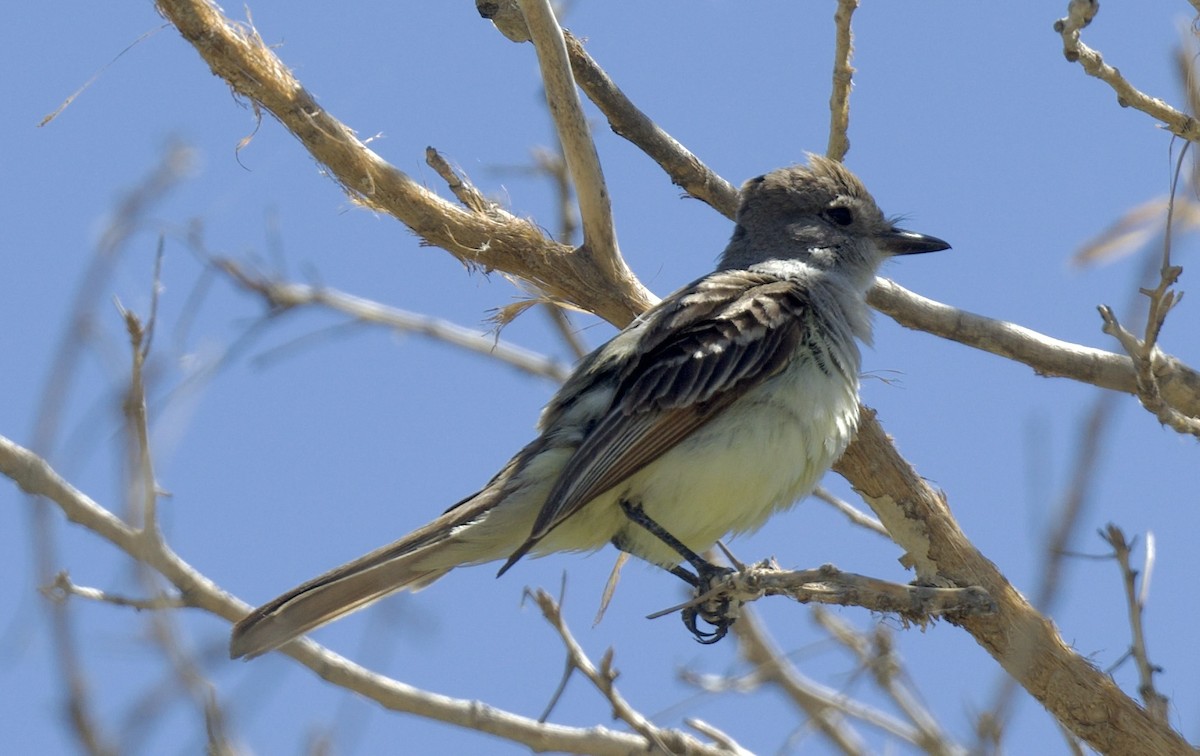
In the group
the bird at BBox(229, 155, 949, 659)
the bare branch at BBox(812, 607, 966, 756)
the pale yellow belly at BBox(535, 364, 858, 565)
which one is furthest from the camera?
the pale yellow belly at BBox(535, 364, 858, 565)

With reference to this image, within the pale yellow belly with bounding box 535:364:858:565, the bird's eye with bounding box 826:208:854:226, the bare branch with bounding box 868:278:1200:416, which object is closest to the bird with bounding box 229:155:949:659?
the pale yellow belly with bounding box 535:364:858:565

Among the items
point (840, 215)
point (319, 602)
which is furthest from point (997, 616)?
point (840, 215)

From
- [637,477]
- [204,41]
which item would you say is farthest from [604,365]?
[204,41]

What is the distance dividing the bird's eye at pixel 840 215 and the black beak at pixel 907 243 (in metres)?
0.18

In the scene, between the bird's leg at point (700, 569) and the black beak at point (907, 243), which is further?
the black beak at point (907, 243)

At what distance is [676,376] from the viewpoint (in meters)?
5.50

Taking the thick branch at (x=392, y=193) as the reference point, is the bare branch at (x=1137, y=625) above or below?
below

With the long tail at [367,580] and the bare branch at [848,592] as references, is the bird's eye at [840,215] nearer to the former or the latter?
the long tail at [367,580]

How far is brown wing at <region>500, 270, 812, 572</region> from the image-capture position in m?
5.29

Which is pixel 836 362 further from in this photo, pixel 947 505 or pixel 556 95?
pixel 556 95

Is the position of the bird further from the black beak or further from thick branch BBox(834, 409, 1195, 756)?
the black beak

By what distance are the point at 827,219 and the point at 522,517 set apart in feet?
7.73

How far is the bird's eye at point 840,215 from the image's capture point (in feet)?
22.5

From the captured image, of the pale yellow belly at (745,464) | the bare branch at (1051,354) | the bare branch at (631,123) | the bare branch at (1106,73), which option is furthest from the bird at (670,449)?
the bare branch at (1106,73)
